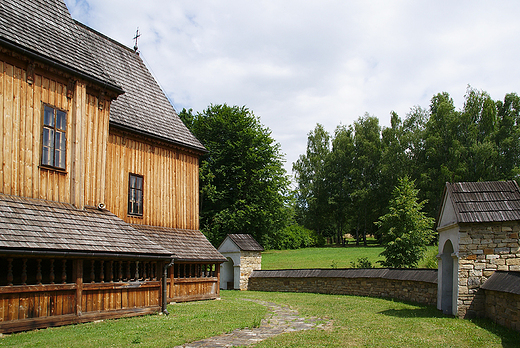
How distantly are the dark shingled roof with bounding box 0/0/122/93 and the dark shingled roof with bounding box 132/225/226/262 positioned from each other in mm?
5629

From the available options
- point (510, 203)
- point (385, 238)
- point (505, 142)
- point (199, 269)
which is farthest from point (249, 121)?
point (510, 203)

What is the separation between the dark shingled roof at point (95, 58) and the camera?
11570 mm

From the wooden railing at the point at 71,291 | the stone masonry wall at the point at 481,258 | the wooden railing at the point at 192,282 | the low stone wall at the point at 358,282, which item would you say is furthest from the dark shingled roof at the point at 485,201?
the wooden railing at the point at 192,282

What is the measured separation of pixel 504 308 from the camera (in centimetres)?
945

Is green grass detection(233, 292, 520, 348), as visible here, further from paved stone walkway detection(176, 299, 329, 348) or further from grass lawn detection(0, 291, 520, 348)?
paved stone walkway detection(176, 299, 329, 348)

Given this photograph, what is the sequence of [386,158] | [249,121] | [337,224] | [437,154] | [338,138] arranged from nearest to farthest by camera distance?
1. [249,121]
2. [437,154]
3. [386,158]
4. [338,138]
5. [337,224]

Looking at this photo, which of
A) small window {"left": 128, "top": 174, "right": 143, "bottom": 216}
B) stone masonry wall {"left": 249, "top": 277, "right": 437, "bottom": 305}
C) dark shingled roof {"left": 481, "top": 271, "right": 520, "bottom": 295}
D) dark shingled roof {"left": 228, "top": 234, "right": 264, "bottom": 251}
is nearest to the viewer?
dark shingled roof {"left": 481, "top": 271, "right": 520, "bottom": 295}

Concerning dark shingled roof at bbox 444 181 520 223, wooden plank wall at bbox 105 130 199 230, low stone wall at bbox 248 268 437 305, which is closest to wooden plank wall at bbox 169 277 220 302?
wooden plank wall at bbox 105 130 199 230

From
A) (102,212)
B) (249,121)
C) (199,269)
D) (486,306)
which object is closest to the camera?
(486,306)

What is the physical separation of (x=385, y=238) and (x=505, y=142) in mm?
23109

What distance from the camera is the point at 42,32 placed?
1224 centimetres

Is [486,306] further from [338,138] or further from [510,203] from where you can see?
[338,138]

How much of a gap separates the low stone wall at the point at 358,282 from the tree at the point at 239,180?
9.74 meters

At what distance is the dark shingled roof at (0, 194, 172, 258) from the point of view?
9.40m
